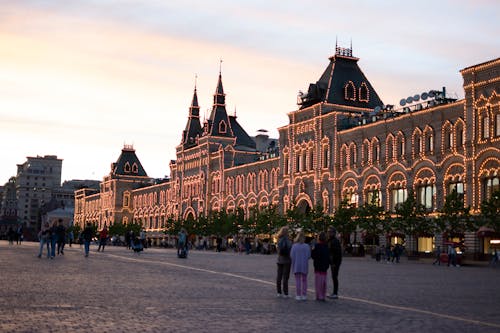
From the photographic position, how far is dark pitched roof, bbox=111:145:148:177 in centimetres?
16440

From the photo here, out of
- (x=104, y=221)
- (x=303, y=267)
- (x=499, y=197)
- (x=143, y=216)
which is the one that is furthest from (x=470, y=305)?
(x=104, y=221)

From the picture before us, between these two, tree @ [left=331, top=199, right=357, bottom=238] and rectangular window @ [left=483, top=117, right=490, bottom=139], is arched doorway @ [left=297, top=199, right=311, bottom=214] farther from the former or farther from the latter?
rectangular window @ [left=483, top=117, right=490, bottom=139]

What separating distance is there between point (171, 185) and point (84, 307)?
120550 millimetres

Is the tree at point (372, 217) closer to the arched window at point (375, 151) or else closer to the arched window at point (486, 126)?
the arched window at point (375, 151)

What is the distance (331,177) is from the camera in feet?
260

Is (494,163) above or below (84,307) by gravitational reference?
above

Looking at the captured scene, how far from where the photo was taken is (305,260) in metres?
18.8

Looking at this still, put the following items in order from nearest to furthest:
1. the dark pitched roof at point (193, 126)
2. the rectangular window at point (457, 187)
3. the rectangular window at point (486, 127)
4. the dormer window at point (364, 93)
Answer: the rectangular window at point (486, 127)
the rectangular window at point (457, 187)
the dormer window at point (364, 93)
the dark pitched roof at point (193, 126)

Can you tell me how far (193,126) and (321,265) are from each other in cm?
11543

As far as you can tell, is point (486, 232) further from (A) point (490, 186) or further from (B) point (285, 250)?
(B) point (285, 250)

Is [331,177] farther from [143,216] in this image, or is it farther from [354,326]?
[143,216]

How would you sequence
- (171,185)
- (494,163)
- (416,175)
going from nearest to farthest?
(494,163) → (416,175) → (171,185)

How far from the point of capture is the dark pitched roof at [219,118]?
119 meters

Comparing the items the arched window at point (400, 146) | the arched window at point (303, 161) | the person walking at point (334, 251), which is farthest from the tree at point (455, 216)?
the person walking at point (334, 251)
